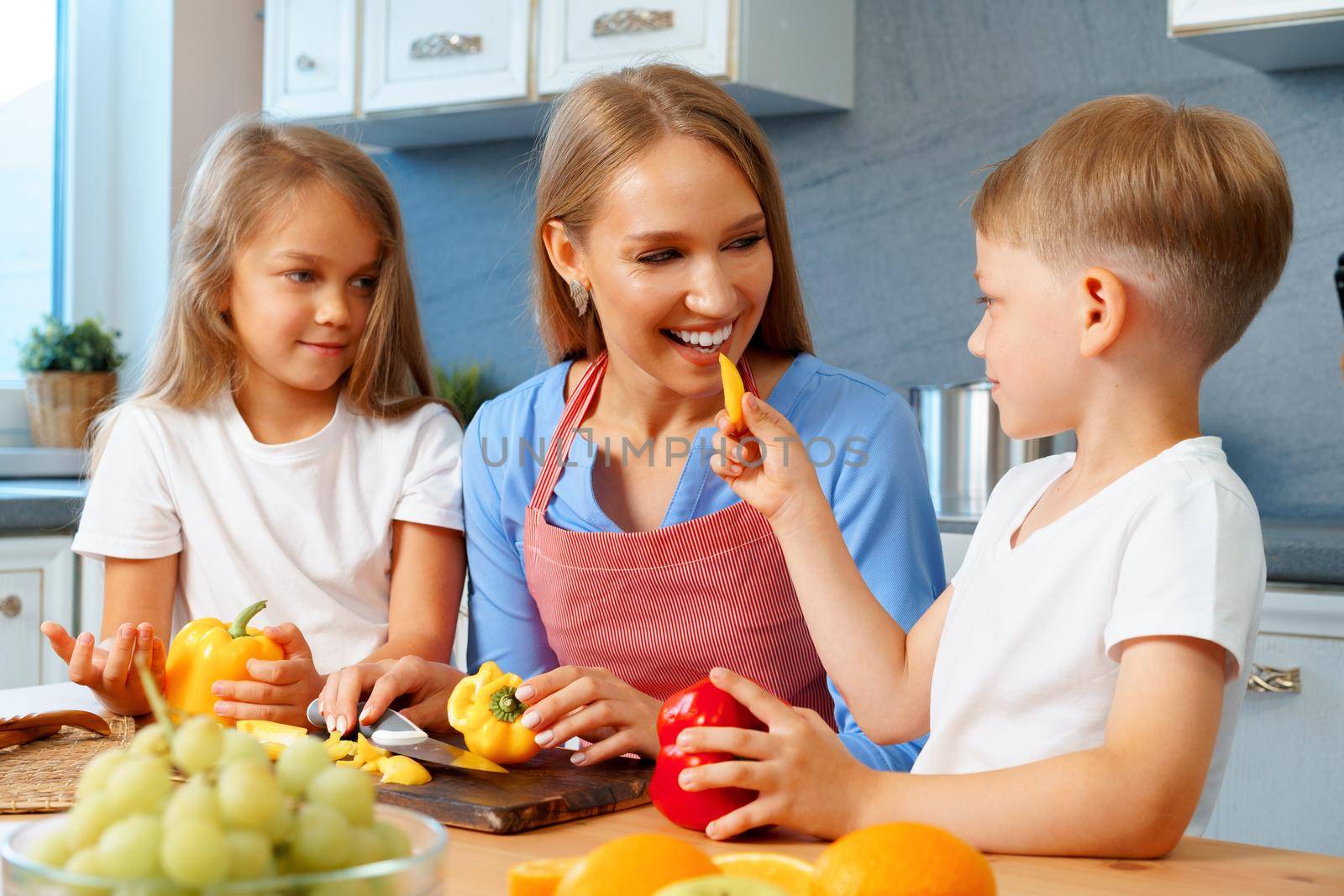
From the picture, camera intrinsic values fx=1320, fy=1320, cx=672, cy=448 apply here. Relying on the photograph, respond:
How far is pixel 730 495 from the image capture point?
1.38m

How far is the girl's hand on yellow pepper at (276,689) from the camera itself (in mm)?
1093

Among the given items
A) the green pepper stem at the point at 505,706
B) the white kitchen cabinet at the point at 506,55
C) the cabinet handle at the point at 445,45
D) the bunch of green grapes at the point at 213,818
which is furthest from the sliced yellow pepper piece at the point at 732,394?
the cabinet handle at the point at 445,45

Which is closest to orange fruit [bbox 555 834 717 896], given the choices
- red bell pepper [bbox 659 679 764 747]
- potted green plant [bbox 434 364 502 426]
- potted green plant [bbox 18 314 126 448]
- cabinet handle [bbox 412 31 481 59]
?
red bell pepper [bbox 659 679 764 747]

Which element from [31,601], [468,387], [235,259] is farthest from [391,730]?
[468,387]

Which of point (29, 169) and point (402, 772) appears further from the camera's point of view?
point (29, 169)

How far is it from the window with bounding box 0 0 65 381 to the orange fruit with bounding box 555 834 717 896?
3.18 metres

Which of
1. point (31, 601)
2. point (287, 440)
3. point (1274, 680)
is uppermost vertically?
point (287, 440)

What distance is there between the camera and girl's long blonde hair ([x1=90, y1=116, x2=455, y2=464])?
162 centimetres

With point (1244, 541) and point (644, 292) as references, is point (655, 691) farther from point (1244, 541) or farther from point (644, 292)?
point (1244, 541)

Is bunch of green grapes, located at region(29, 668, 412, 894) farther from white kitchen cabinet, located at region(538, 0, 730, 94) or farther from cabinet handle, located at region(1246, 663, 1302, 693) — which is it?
white kitchen cabinet, located at region(538, 0, 730, 94)

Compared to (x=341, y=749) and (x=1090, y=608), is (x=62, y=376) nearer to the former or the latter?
(x=341, y=749)

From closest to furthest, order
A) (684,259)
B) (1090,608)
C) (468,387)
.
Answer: (1090,608) → (684,259) → (468,387)

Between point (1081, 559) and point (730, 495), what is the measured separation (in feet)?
1.70

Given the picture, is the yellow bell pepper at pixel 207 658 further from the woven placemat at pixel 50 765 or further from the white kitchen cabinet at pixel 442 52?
the white kitchen cabinet at pixel 442 52
